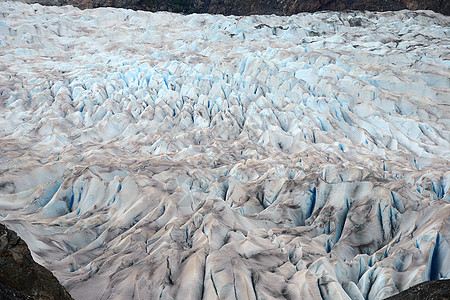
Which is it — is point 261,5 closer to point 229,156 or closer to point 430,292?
point 229,156

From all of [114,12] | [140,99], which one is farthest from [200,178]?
[114,12]

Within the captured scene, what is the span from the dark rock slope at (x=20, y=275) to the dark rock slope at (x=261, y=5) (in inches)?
1077

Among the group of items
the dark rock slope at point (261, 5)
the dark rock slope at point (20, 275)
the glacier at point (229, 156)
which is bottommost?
the glacier at point (229, 156)

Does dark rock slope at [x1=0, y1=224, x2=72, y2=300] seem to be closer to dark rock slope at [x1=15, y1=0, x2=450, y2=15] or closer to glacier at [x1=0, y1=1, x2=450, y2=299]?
glacier at [x1=0, y1=1, x2=450, y2=299]

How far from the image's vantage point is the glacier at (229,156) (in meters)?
5.14

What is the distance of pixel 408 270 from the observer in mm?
4934

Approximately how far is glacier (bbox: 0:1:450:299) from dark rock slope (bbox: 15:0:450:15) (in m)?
4.77

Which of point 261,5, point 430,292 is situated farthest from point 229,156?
point 261,5

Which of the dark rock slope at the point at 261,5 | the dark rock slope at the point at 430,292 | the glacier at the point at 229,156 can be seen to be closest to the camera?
the dark rock slope at the point at 430,292

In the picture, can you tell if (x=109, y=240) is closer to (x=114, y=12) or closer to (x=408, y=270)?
(x=408, y=270)

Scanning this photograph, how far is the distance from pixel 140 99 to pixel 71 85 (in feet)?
9.94

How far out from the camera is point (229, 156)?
387 inches

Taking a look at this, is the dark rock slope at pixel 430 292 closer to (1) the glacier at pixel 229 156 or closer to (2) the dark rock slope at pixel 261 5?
(1) the glacier at pixel 229 156

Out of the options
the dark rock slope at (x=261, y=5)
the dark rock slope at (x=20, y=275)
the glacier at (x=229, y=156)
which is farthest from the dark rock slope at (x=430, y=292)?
the dark rock slope at (x=261, y=5)
